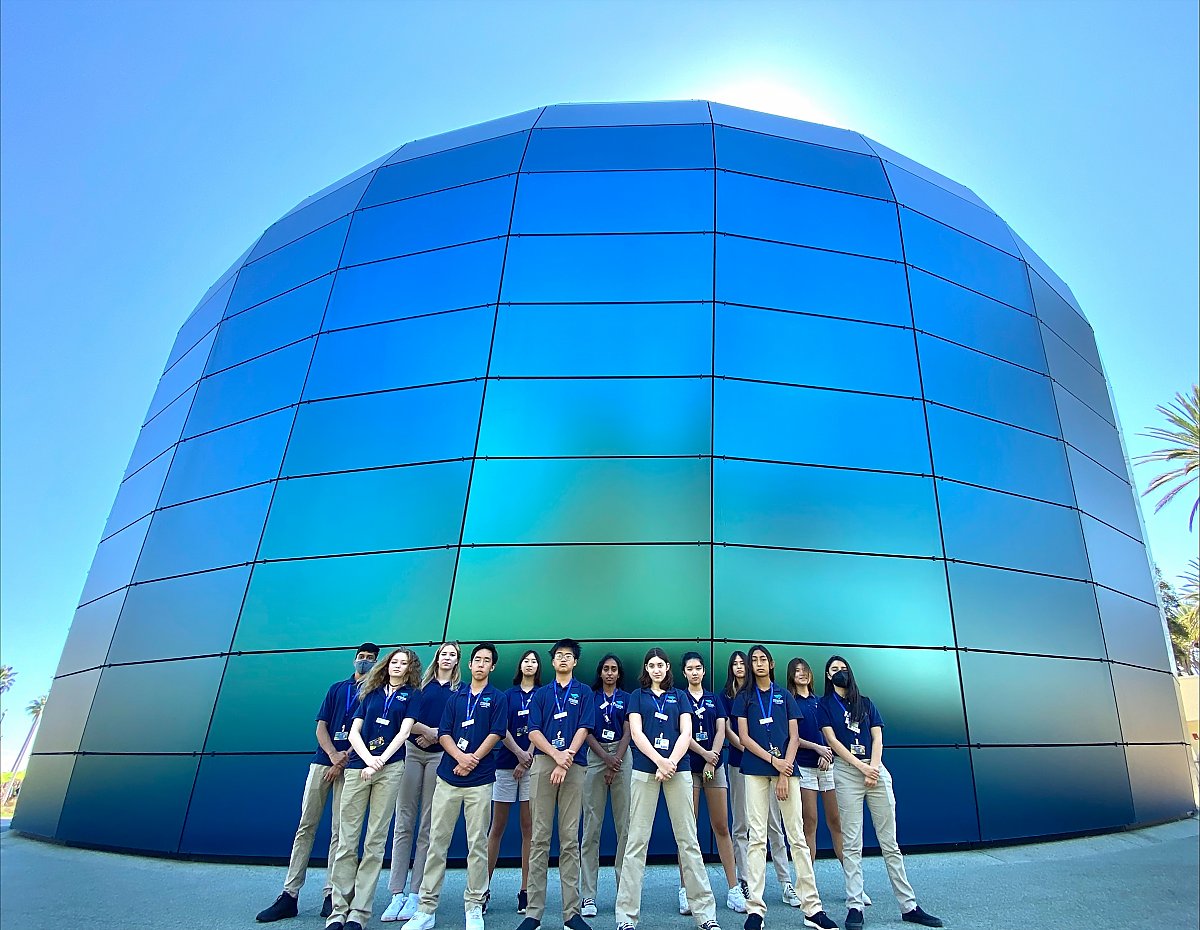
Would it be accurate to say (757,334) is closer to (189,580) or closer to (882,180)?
(882,180)

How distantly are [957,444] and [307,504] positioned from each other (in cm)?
1069

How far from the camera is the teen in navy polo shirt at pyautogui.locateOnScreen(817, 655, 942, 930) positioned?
5.78m

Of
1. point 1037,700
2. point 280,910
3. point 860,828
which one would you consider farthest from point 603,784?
point 1037,700

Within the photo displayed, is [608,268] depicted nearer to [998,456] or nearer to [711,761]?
[998,456]

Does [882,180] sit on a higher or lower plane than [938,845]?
higher

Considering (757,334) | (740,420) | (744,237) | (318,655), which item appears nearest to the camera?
(318,655)

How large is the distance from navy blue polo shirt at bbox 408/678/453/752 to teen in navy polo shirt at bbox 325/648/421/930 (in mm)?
169

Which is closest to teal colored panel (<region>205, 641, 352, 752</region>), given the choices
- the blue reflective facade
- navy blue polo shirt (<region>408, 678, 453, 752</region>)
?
the blue reflective facade

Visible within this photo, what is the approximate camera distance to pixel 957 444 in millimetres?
10914

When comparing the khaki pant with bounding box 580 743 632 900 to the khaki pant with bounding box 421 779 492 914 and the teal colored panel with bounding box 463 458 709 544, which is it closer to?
the khaki pant with bounding box 421 779 492 914

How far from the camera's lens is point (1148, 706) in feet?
37.2

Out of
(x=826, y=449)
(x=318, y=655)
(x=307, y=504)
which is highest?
(x=826, y=449)

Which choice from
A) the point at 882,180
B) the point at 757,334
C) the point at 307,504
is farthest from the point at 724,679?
the point at 882,180

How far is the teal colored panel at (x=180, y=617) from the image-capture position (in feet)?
33.5
